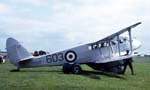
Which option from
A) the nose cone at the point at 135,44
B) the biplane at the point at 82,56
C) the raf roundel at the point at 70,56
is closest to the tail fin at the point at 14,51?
the biplane at the point at 82,56

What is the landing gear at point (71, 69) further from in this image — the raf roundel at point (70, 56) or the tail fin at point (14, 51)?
the tail fin at point (14, 51)

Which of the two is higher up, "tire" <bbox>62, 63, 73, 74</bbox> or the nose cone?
the nose cone

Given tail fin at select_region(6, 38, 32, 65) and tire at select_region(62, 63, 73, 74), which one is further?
tail fin at select_region(6, 38, 32, 65)

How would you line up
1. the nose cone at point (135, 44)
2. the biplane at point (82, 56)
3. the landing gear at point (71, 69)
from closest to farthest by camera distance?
the landing gear at point (71, 69) < the biplane at point (82, 56) < the nose cone at point (135, 44)

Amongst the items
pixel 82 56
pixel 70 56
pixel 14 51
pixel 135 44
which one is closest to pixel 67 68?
pixel 70 56

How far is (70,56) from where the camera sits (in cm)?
2502

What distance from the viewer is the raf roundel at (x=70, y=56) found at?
24.9m

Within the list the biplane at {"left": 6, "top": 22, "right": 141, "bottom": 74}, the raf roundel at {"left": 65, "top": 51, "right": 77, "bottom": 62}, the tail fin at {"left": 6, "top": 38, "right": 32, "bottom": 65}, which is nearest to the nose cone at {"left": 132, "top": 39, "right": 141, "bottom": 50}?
the biplane at {"left": 6, "top": 22, "right": 141, "bottom": 74}

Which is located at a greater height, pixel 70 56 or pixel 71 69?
pixel 70 56

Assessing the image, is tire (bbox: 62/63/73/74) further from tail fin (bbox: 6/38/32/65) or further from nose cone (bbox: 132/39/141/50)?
nose cone (bbox: 132/39/141/50)

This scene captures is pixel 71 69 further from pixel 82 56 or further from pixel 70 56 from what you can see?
pixel 82 56

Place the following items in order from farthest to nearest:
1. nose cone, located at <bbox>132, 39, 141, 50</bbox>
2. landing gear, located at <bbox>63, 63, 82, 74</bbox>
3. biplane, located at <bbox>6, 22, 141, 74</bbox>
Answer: nose cone, located at <bbox>132, 39, 141, 50</bbox> → biplane, located at <bbox>6, 22, 141, 74</bbox> → landing gear, located at <bbox>63, 63, 82, 74</bbox>

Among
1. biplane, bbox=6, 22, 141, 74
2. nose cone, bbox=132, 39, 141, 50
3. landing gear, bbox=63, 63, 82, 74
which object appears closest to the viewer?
landing gear, bbox=63, 63, 82, 74

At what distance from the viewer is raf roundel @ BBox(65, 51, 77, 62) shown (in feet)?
81.8
